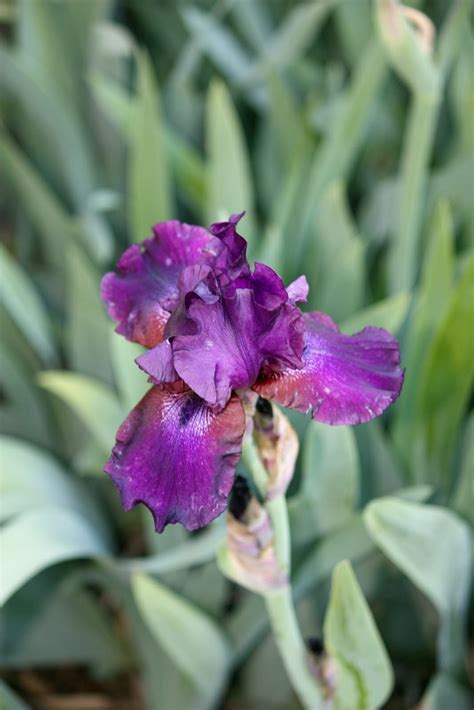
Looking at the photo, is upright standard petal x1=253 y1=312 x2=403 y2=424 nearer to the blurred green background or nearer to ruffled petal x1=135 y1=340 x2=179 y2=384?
ruffled petal x1=135 y1=340 x2=179 y2=384

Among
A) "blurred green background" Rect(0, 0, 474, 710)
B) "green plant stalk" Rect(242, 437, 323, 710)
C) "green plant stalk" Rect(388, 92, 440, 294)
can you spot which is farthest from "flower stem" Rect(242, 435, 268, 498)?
"green plant stalk" Rect(388, 92, 440, 294)

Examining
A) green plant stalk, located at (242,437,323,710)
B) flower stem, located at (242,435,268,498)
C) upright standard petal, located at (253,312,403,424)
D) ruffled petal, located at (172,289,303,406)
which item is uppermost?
ruffled petal, located at (172,289,303,406)

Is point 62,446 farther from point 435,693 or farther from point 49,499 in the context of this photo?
point 435,693

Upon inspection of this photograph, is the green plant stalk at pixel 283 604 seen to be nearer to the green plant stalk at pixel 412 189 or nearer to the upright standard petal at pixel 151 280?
the upright standard petal at pixel 151 280

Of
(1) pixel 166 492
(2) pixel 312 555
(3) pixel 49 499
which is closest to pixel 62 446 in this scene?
(3) pixel 49 499

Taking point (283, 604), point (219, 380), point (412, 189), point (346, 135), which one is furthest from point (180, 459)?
point (346, 135)

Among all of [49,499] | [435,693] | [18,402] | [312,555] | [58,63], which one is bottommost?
[435,693]

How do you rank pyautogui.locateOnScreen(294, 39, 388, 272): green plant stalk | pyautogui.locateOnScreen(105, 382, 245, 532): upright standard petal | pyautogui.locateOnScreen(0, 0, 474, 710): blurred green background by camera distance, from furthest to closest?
pyautogui.locateOnScreen(294, 39, 388, 272): green plant stalk
pyautogui.locateOnScreen(0, 0, 474, 710): blurred green background
pyautogui.locateOnScreen(105, 382, 245, 532): upright standard petal
